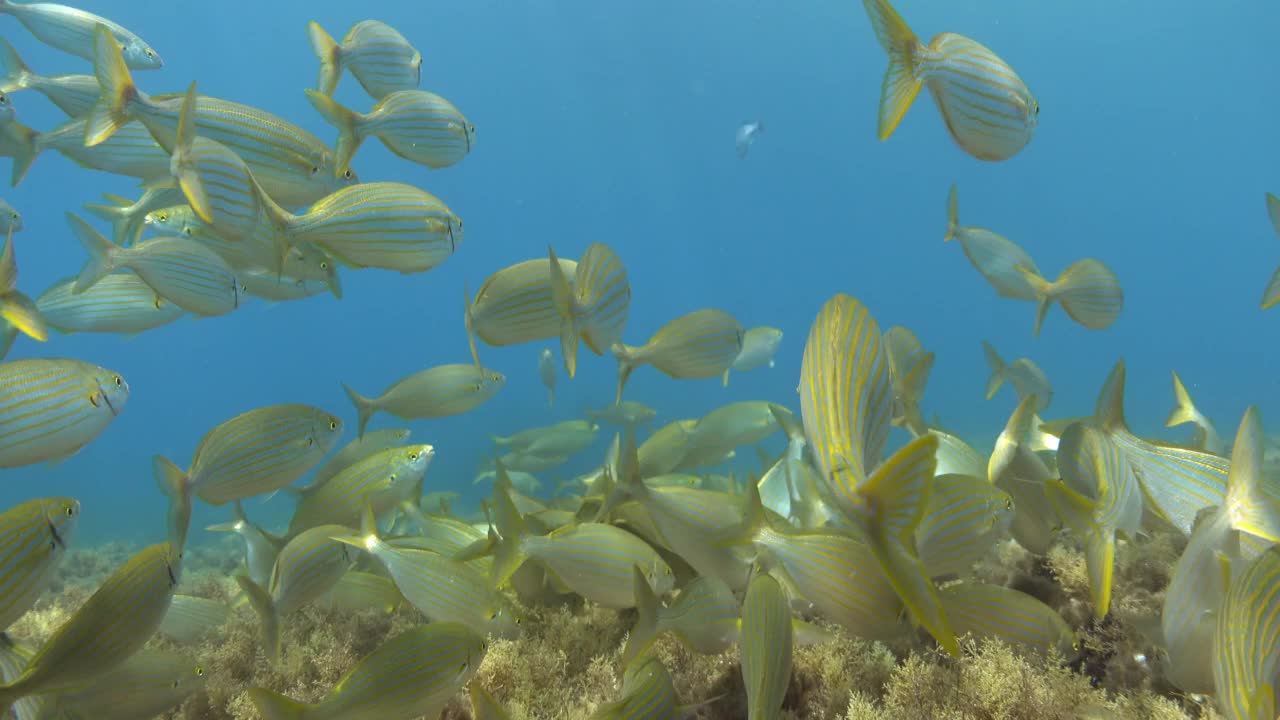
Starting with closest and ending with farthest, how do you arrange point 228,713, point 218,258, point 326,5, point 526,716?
1. point 526,716
2. point 228,713
3. point 218,258
4. point 326,5

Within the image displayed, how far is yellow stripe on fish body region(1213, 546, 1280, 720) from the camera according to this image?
1.28 meters

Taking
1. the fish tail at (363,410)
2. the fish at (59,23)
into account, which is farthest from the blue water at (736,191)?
the fish tail at (363,410)

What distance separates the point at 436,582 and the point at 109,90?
2537mm

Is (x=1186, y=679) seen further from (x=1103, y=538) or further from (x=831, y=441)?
(x=831, y=441)

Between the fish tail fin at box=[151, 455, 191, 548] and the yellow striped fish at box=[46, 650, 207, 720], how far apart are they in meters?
0.41

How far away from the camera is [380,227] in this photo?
2783 mm

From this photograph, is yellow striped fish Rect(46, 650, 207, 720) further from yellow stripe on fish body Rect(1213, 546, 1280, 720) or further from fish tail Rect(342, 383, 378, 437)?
yellow stripe on fish body Rect(1213, 546, 1280, 720)

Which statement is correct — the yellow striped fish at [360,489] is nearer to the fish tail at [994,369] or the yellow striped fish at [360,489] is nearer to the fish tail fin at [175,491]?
the fish tail fin at [175,491]

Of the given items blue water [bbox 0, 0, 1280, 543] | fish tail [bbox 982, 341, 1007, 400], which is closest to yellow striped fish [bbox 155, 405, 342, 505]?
fish tail [bbox 982, 341, 1007, 400]

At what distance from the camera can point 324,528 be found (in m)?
2.51

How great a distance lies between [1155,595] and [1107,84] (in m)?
106

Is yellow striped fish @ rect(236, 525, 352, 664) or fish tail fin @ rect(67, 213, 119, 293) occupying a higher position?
fish tail fin @ rect(67, 213, 119, 293)

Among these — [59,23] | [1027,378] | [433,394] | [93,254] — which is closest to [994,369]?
[1027,378]

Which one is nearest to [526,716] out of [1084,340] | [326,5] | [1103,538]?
[1103,538]
